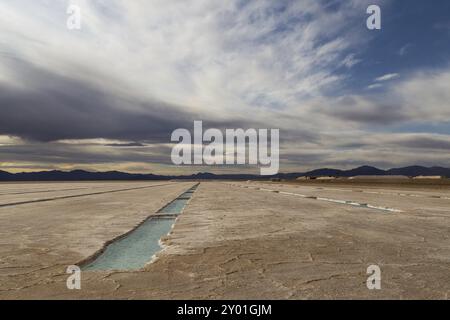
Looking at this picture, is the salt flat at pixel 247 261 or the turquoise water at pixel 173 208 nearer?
the salt flat at pixel 247 261

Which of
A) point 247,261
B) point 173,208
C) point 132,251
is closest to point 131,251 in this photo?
point 132,251

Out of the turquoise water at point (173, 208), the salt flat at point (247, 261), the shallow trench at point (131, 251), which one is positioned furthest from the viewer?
the turquoise water at point (173, 208)

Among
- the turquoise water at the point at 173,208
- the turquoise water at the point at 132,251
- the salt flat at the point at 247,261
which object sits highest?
the salt flat at the point at 247,261

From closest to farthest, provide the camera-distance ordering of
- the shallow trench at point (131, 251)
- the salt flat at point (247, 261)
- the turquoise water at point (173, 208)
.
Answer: the salt flat at point (247, 261) → the shallow trench at point (131, 251) → the turquoise water at point (173, 208)

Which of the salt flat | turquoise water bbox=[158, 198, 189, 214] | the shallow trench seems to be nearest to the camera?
the salt flat

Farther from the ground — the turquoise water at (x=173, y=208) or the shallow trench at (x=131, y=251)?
the shallow trench at (x=131, y=251)

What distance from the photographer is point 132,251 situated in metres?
6.32

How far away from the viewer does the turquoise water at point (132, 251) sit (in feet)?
17.0

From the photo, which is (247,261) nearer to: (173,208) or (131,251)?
(131,251)

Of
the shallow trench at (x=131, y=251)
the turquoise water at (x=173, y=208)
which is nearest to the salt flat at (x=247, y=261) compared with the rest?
the shallow trench at (x=131, y=251)

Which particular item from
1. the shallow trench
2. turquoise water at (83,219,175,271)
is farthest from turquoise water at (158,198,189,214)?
turquoise water at (83,219,175,271)

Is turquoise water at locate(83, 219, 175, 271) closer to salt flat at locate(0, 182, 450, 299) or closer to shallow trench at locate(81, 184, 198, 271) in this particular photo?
shallow trench at locate(81, 184, 198, 271)

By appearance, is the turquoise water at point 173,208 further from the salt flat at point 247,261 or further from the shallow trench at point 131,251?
the salt flat at point 247,261

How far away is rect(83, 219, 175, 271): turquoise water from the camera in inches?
204
